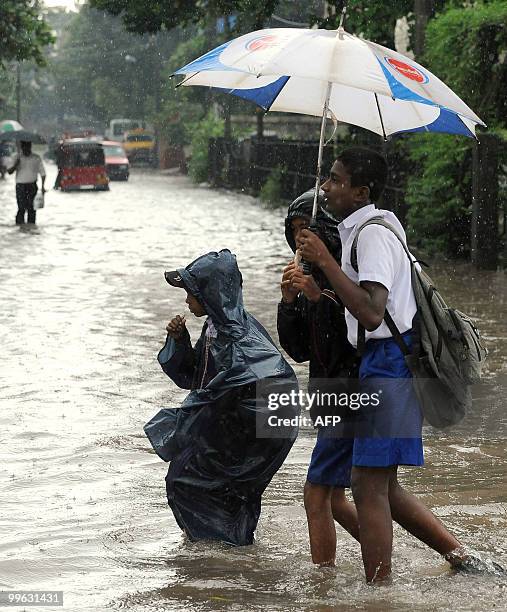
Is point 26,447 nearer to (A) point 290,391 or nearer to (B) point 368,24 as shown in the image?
(A) point 290,391

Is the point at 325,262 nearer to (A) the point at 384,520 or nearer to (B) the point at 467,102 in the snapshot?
(A) the point at 384,520

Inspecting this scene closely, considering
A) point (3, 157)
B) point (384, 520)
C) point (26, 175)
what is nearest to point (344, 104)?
point (384, 520)

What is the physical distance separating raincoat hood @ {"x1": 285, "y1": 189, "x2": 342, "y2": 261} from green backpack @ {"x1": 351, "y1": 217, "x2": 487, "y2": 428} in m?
0.44

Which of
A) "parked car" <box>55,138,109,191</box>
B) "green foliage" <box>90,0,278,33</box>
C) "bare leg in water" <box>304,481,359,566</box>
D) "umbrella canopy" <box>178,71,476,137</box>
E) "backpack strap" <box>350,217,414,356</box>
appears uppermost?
"green foliage" <box>90,0,278,33</box>

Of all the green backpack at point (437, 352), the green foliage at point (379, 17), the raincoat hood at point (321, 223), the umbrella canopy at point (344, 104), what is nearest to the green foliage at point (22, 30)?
the green foliage at point (379, 17)

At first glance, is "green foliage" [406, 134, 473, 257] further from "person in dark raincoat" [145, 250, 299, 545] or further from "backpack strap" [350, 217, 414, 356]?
"backpack strap" [350, 217, 414, 356]

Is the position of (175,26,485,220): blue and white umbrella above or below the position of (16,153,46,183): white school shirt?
above

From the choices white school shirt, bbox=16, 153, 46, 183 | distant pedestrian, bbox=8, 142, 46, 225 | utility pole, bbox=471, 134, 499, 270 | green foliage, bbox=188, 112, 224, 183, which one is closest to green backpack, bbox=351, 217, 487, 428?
utility pole, bbox=471, 134, 499, 270

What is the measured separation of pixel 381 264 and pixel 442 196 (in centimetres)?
1277

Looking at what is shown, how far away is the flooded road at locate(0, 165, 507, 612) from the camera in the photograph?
16.6ft

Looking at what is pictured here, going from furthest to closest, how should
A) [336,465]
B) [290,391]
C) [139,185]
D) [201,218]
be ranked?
[139,185] < [201,218] < [290,391] < [336,465]

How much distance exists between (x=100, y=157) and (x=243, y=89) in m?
36.7

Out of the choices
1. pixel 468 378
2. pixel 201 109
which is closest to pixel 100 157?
pixel 201 109

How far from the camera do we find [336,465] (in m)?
4.98
